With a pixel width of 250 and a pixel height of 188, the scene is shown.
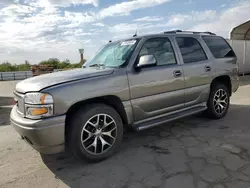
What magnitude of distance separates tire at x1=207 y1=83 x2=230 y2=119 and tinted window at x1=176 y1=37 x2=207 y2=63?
0.78 m

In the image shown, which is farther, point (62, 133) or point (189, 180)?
point (62, 133)

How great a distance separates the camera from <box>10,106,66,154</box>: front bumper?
8.96ft

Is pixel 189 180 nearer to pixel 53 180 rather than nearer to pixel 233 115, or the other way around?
pixel 53 180

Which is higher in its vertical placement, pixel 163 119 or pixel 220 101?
pixel 220 101

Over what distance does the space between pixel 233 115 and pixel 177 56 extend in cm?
234

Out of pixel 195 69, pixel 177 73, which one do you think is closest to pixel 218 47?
pixel 195 69

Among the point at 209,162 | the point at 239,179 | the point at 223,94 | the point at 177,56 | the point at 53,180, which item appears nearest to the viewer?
the point at 239,179

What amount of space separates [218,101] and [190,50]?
4.61 feet

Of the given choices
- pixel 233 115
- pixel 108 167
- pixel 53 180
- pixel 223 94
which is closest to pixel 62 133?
pixel 53 180

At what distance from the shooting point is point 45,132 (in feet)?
9.00

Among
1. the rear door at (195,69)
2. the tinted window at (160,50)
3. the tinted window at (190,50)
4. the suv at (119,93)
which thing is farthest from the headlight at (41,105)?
the tinted window at (190,50)

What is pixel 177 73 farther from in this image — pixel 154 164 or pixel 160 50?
pixel 154 164

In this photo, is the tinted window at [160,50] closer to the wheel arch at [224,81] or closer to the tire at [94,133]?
the tire at [94,133]

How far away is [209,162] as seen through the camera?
3068mm
